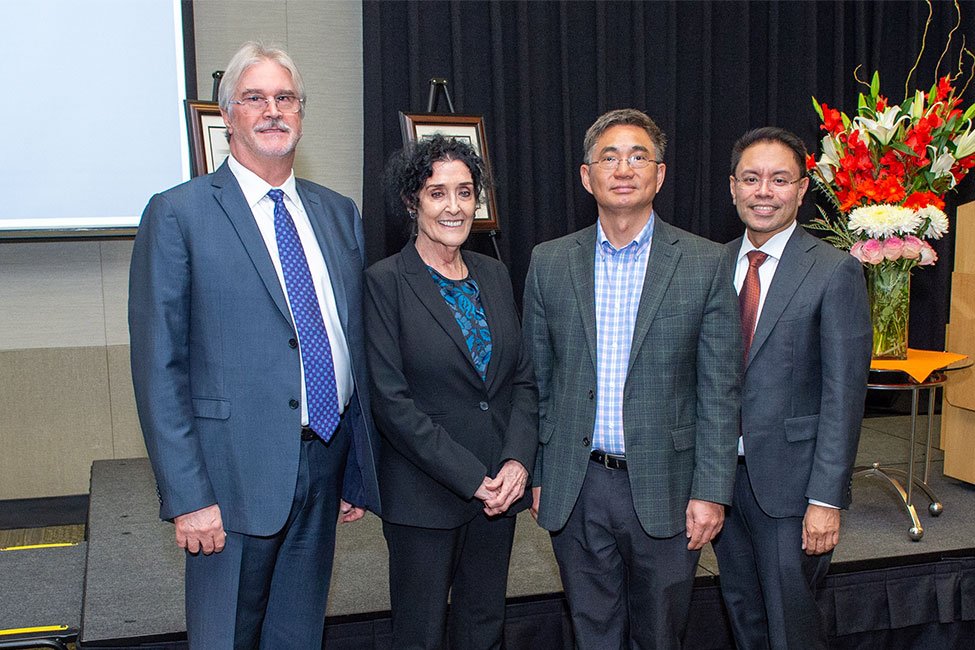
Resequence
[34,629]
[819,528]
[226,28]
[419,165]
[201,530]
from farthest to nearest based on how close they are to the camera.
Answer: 1. [226,28]
2. [34,629]
3. [819,528]
4. [419,165]
5. [201,530]

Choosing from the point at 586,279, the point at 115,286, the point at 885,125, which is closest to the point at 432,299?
the point at 586,279

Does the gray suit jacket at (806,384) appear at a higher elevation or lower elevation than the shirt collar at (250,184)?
lower

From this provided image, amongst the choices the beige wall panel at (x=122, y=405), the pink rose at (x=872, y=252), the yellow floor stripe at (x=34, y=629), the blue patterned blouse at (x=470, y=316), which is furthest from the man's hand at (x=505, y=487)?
the beige wall panel at (x=122, y=405)

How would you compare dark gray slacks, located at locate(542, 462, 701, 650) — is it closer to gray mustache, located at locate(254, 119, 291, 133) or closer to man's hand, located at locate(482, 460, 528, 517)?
man's hand, located at locate(482, 460, 528, 517)

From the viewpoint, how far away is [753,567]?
2338 mm

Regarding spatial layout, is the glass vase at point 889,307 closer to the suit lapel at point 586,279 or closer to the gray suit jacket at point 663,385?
the gray suit jacket at point 663,385

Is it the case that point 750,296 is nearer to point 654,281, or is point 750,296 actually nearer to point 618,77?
point 654,281

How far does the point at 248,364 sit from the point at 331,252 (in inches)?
12.8

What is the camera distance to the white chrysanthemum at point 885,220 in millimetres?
3154

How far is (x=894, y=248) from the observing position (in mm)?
3184

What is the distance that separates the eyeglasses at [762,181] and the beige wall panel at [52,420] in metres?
3.37

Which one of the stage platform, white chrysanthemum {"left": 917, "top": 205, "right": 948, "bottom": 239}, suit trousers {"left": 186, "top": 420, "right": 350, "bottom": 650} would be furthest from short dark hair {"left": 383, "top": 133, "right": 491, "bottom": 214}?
white chrysanthemum {"left": 917, "top": 205, "right": 948, "bottom": 239}

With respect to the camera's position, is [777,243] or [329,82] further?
[329,82]

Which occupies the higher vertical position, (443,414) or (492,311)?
(492,311)
